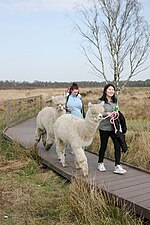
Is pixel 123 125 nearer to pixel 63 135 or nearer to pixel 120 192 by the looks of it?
pixel 63 135

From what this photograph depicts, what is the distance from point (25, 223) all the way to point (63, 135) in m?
2.28

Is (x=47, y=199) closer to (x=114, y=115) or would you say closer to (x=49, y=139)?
(x=114, y=115)

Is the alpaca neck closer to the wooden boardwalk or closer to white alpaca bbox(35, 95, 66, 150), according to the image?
the wooden boardwalk

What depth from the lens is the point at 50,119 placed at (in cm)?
798

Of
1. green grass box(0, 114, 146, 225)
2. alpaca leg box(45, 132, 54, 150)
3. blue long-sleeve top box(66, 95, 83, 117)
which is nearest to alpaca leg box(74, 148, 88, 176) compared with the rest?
green grass box(0, 114, 146, 225)

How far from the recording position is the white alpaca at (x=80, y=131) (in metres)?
5.81

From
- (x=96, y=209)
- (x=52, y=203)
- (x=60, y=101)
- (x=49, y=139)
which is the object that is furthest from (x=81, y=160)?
(x=49, y=139)

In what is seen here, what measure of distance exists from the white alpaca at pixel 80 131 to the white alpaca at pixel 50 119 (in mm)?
721

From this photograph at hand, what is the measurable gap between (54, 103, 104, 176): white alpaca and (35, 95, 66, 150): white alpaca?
72cm

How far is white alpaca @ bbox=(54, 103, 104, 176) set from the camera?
19.1 ft

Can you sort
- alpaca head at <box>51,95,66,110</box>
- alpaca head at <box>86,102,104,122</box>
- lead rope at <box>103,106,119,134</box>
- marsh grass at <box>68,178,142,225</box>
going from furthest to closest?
alpaca head at <box>51,95,66,110</box> < lead rope at <box>103,106,119,134</box> < alpaca head at <box>86,102,104,122</box> < marsh grass at <box>68,178,142,225</box>

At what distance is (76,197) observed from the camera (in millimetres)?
4738

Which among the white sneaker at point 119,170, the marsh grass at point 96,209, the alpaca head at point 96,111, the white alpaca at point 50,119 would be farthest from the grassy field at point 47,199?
the alpaca head at point 96,111

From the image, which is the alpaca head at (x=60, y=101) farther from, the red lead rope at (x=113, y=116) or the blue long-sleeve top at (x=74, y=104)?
the red lead rope at (x=113, y=116)
